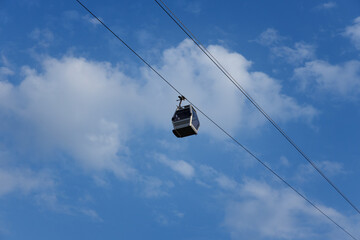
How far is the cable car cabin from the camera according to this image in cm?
1820

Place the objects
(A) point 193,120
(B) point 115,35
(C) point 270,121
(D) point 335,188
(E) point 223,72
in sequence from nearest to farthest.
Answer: (B) point 115,35
(E) point 223,72
(C) point 270,121
(A) point 193,120
(D) point 335,188

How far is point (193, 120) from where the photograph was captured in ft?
60.8

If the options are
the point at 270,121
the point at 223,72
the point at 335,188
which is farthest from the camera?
the point at 335,188

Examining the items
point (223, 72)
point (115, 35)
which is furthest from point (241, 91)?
point (115, 35)

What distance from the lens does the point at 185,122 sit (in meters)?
18.2

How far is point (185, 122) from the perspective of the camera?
18234mm

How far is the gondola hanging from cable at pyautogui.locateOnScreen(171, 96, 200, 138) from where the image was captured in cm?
1820

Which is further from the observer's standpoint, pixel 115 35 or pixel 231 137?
pixel 231 137

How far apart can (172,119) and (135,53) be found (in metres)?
6.21

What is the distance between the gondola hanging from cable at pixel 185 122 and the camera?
1820 cm

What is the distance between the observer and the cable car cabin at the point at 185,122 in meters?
18.2

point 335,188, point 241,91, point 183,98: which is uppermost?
point 183,98

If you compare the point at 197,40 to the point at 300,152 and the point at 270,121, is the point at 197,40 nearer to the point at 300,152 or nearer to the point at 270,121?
the point at 270,121

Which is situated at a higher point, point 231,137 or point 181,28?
point 181,28
